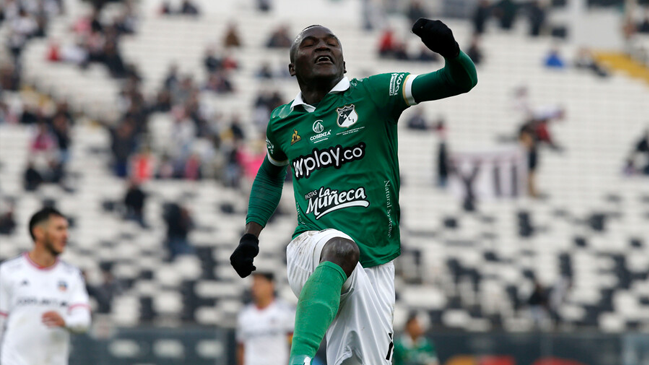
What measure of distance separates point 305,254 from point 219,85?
19.9 metres

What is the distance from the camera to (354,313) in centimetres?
533

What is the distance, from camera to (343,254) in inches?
200

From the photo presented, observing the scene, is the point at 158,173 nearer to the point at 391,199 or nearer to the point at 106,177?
A: the point at 106,177

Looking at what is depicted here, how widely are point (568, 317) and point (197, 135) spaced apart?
8840 mm

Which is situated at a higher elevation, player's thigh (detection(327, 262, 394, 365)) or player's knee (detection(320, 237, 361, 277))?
player's knee (detection(320, 237, 361, 277))

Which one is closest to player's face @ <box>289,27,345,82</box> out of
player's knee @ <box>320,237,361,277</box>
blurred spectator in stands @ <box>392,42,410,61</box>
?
player's knee @ <box>320,237,361,277</box>

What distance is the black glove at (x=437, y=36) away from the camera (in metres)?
4.94

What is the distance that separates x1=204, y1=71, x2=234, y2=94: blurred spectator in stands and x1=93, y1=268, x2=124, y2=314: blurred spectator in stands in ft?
23.8

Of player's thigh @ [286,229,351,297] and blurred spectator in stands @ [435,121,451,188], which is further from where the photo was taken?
blurred spectator in stands @ [435,121,451,188]

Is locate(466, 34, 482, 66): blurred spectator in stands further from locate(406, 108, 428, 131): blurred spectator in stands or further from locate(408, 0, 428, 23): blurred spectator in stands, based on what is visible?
locate(406, 108, 428, 131): blurred spectator in stands

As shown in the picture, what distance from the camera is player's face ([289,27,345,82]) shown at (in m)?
5.52

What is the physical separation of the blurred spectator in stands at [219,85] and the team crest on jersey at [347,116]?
64.0 ft

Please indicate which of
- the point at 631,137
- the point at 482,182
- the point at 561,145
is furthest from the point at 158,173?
the point at 631,137

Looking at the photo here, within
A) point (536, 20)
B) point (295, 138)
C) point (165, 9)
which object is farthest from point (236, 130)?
point (295, 138)
